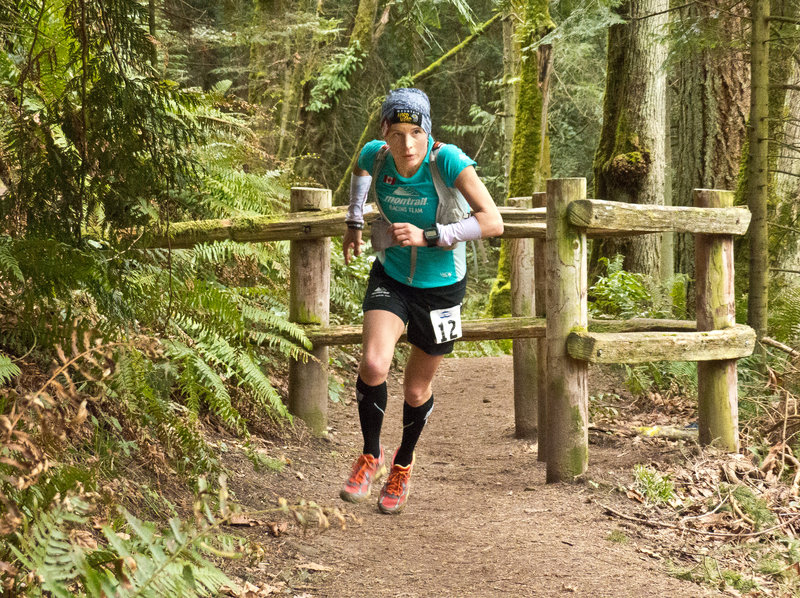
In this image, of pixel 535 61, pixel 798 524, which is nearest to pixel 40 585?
pixel 798 524

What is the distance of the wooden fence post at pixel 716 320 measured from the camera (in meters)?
5.62

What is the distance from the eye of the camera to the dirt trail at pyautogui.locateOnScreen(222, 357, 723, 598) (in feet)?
12.1

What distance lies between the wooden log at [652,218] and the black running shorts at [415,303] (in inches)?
42.8

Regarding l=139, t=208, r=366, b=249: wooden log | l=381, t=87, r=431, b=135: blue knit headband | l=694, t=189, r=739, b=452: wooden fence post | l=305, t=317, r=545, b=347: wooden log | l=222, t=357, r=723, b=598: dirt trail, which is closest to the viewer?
l=222, t=357, r=723, b=598: dirt trail

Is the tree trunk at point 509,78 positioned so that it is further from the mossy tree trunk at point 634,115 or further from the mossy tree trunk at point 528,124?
the mossy tree trunk at point 634,115

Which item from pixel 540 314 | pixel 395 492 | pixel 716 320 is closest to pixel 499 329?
pixel 540 314

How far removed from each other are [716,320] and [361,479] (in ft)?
9.42

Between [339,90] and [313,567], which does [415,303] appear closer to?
[313,567]

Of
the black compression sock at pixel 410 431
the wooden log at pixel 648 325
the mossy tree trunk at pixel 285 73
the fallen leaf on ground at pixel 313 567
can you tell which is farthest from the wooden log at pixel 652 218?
the mossy tree trunk at pixel 285 73

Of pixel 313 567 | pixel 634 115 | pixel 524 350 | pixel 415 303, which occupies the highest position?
pixel 634 115

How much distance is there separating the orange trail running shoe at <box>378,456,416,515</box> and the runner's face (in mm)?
1762

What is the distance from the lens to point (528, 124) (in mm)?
12172

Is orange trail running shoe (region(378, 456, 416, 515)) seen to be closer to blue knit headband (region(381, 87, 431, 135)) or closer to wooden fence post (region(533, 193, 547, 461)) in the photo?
wooden fence post (region(533, 193, 547, 461))

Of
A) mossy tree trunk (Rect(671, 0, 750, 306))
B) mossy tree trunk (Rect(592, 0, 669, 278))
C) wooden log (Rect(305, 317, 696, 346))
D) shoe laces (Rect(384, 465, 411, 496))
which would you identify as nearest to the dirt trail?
shoe laces (Rect(384, 465, 411, 496))
